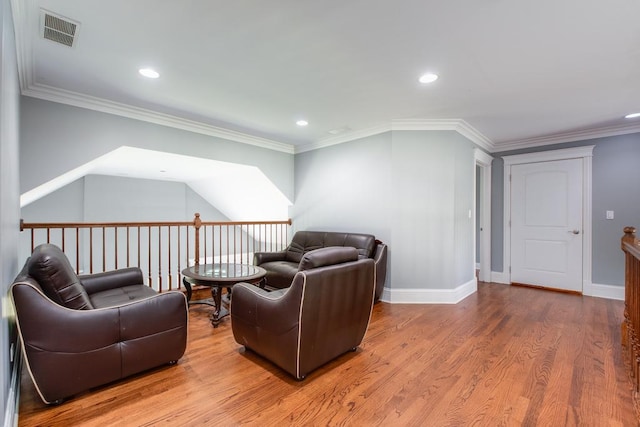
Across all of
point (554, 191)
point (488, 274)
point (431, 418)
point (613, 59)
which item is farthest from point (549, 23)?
point (488, 274)

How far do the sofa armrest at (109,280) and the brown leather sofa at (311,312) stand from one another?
127 cm

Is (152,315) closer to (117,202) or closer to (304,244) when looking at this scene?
(304,244)

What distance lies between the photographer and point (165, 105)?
3.25m

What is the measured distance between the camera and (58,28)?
1928mm

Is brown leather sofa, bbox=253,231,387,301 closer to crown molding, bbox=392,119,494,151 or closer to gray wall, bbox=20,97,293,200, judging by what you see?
crown molding, bbox=392,119,494,151

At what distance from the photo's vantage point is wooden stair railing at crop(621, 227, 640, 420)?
1.84 m

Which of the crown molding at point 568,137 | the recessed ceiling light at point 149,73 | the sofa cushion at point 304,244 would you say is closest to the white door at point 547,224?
the crown molding at point 568,137

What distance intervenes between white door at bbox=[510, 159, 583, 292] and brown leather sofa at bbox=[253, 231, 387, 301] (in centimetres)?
256

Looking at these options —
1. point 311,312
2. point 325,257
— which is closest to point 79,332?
point 311,312

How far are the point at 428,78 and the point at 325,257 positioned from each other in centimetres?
185

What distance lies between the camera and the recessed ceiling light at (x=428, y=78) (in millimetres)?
2514

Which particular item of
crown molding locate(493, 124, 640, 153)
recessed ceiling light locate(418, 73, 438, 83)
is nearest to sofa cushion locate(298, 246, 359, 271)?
recessed ceiling light locate(418, 73, 438, 83)

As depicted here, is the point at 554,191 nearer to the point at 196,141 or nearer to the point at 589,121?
the point at 589,121

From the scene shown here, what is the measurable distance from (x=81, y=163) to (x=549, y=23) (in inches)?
165
